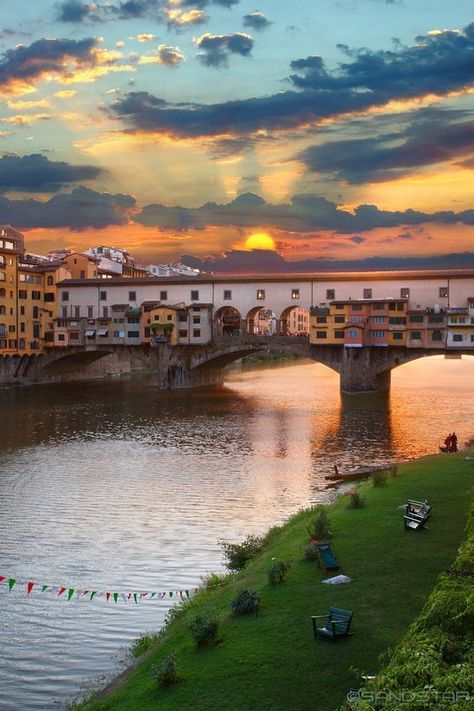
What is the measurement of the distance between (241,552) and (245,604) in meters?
7.13

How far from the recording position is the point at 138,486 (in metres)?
34.1

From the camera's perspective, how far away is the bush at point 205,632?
13.5m

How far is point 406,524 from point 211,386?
7143cm

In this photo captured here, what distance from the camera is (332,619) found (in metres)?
13.1

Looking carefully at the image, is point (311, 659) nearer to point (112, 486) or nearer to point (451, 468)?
point (451, 468)

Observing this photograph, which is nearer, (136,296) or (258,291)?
(258,291)

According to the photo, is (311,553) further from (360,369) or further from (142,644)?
(360,369)

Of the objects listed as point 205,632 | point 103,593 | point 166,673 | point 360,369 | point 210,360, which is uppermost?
point 210,360

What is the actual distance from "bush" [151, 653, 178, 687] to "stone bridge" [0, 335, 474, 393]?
6505cm

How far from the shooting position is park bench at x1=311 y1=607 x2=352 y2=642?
1277 centimetres

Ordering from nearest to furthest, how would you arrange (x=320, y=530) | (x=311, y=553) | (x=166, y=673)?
(x=166, y=673), (x=311, y=553), (x=320, y=530)

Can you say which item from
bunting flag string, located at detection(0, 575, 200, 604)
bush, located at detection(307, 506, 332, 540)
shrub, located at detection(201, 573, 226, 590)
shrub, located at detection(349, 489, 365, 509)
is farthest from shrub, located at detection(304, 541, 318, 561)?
shrub, located at detection(349, 489, 365, 509)

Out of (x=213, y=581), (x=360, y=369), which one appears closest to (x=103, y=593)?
(x=213, y=581)

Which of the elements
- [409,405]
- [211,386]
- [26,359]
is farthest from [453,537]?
[26,359]
